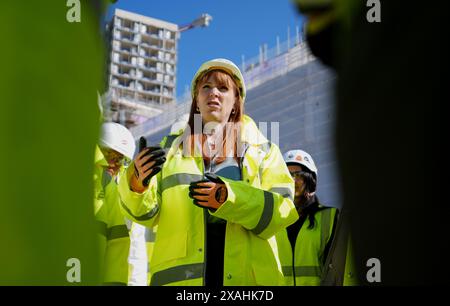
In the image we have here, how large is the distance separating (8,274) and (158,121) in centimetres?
290

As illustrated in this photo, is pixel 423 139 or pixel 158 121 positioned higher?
pixel 158 121

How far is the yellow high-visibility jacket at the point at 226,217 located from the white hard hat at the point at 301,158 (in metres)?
0.80

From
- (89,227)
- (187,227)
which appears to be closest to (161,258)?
(187,227)

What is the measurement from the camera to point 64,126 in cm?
73

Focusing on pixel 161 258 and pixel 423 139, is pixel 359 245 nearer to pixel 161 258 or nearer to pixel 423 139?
pixel 423 139

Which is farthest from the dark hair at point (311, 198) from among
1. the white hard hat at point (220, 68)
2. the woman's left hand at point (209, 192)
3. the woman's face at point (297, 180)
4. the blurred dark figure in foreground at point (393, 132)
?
the blurred dark figure in foreground at point (393, 132)

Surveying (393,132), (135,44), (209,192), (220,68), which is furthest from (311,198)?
(393,132)

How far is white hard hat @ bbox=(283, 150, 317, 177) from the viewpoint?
339 centimetres

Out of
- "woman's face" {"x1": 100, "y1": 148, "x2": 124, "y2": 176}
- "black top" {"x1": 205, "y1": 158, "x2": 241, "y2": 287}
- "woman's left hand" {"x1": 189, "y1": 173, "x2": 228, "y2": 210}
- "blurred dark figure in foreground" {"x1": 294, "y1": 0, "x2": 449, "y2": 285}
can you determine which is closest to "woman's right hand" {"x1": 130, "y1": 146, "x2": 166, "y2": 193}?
"woman's left hand" {"x1": 189, "y1": 173, "x2": 228, "y2": 210}

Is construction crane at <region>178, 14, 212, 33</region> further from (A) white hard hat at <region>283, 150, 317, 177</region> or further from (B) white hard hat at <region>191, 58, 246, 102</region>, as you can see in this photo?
(A) white hard hat at <region>283, 150, 317, 177</region>

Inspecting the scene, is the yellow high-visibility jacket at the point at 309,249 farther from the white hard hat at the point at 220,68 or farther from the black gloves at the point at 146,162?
the black gloves at the point at 146,162

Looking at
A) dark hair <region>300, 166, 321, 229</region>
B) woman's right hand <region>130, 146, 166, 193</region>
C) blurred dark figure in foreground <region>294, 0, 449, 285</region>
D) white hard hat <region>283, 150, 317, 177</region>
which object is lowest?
blurred dark figure in foreground <region>294, 0, 449, 285</region>

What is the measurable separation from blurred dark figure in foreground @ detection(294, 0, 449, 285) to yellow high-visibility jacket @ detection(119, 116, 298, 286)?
1.56 m

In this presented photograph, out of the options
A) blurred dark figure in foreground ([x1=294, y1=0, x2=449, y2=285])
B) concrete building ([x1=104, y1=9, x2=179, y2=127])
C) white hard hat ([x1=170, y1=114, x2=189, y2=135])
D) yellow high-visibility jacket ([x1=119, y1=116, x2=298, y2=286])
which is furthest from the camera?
white hard hat ([x1=170, y1=114, x2=189, y2=135])
